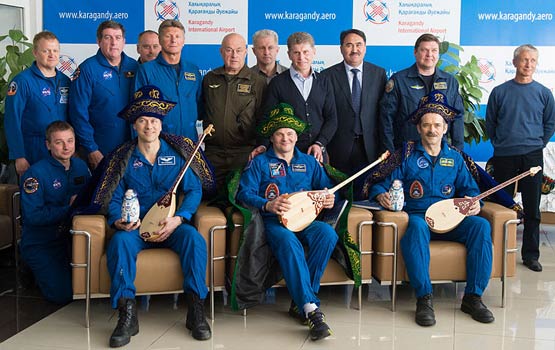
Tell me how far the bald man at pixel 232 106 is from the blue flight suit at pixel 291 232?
1.66 feet

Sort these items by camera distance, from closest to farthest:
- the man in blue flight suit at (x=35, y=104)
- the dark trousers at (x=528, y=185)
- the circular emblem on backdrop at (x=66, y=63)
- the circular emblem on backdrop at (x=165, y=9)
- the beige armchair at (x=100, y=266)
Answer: the beige armchair at (x=100, y=266) < the man in blue flight suit at (x=35, y=104) < the dark trousers at (x=528, y=185) < the circular emblem on backdrop at (x=165, y=9) < the circular emblem on backdrop at (x=66, y=63)

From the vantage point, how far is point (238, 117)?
490cm

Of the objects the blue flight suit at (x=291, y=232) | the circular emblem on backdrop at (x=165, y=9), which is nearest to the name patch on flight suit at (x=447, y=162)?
the blue flight suit at (x=291, y=232)

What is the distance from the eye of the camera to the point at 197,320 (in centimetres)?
390

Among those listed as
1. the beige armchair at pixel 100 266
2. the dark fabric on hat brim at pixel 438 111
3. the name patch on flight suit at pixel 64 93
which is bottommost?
the beige armchair at pixel 100 266

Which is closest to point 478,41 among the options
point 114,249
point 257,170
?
point 257,170

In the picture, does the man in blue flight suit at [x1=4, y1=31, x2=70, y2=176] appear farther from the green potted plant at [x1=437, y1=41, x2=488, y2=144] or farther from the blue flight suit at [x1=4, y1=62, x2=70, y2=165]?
the green potted plant at [x1=437, y1=41, x2=488, y2=144]

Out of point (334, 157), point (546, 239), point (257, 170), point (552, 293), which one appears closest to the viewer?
point (257, 170)

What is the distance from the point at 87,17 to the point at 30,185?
143 inches

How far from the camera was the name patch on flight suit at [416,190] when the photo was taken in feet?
14.7

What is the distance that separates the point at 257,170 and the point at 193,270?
30.4 inches

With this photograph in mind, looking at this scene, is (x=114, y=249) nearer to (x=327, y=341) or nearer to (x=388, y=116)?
(x=327, y=341)

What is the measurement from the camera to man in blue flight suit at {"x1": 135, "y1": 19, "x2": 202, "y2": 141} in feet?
15.9

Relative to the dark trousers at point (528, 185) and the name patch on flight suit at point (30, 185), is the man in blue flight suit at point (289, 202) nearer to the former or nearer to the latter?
the name patch on flight suit at point (30, 185)
